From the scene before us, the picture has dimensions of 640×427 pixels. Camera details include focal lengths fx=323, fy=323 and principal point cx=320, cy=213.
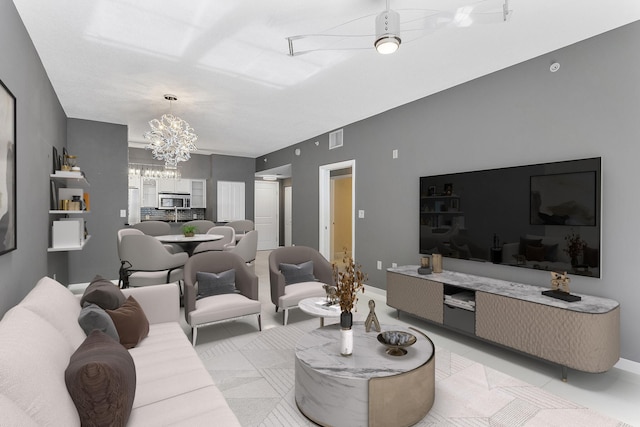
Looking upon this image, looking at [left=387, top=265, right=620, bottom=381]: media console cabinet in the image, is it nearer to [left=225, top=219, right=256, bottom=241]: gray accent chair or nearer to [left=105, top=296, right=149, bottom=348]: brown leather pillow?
[left=105, top=296, right=149, bottom=348]: brown leather pillow

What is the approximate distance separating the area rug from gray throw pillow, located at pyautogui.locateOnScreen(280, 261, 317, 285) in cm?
102

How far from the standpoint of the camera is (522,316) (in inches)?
108

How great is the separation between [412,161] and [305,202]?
2.99 metres

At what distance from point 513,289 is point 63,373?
3359 millimetres

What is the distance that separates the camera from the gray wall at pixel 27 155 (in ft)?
7.28

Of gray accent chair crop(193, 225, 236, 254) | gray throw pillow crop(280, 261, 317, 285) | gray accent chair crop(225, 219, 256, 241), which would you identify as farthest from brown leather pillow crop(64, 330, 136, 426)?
gray accent chair crop(225, 219, 256, 241)

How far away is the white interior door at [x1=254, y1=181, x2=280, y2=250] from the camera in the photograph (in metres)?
10.1

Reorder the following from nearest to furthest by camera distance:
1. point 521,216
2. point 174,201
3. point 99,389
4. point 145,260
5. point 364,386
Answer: point 99,389 → point 364,386 → point 521,216 → point 145,260 → point 174,201

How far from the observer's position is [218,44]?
2920 mm

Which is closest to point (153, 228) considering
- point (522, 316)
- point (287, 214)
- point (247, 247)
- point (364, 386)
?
point (247, 247)

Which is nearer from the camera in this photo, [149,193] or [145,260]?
[145,260]

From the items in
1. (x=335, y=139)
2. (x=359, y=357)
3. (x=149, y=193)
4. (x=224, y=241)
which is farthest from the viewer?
(x=149, y=193)

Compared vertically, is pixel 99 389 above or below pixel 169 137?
below

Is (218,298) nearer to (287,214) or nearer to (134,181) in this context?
(134,181)
